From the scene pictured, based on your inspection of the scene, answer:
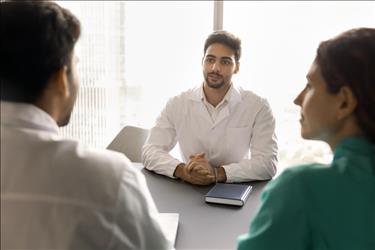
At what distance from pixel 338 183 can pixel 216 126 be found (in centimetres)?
166

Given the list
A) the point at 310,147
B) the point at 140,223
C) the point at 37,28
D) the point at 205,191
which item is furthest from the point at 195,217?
the point at 310,147

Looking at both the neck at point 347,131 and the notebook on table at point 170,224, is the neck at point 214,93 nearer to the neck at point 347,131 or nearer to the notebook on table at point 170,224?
the notebook on table at point 170,224

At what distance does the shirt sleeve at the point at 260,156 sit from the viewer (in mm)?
2096

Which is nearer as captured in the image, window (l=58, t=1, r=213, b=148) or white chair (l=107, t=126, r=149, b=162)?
white chair (l=107, t=126, r=149, b=162)

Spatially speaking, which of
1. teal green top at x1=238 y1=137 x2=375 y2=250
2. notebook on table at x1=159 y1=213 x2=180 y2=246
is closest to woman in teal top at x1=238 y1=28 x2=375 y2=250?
teal green top at x1=238 y1=137 x2=375 y2=250

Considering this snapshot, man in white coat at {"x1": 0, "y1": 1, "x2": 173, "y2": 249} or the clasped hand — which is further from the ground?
man in white coat at {"x1": 0, "y1": 1, "x2": 173, "y2": 249}

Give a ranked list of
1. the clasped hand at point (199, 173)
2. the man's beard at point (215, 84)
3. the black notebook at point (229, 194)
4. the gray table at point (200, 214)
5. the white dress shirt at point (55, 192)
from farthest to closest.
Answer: the man's beard at point (215, 84) < the clasped hand at point (199, 173) < the black notebook at point (229, 194) < the gray table at point (200, 214) < the white dress shirt at point (55, 192)

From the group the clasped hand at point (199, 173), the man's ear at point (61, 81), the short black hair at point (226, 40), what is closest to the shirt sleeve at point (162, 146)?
the clasped hand at point (199, 173)

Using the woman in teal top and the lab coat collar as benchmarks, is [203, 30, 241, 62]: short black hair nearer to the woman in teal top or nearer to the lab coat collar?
the woman in teal top

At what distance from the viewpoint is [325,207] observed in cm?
96

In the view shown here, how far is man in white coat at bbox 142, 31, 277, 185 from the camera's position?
8.20 ft

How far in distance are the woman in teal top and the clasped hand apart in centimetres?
91

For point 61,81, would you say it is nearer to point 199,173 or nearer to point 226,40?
point 199,173

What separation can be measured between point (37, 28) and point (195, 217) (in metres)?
0.93
